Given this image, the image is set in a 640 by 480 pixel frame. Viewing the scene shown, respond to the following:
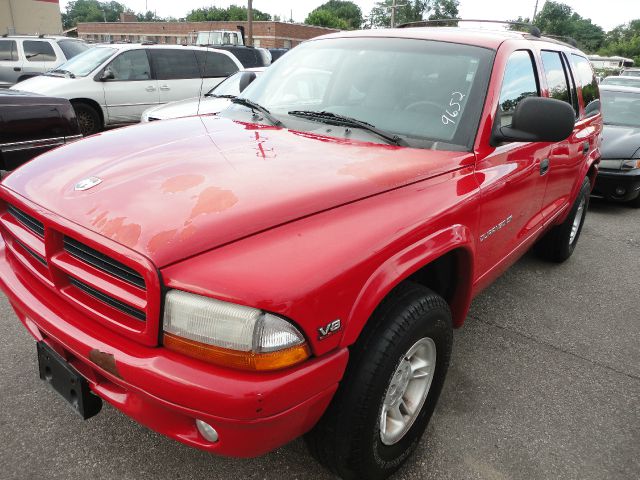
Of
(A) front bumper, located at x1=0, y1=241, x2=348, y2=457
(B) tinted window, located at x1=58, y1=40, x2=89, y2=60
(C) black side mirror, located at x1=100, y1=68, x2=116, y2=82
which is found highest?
(B) tinted window, located at x1=58, y1=40, x2=89, y2=60

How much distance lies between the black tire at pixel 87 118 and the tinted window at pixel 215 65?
88.0 inches

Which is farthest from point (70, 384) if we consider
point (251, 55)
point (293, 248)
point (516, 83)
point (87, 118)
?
point (251, 55)

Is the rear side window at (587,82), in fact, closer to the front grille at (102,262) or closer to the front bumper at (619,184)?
the front bumper at (619,184)

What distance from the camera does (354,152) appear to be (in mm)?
2230

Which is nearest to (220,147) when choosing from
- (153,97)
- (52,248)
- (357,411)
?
(52,248)

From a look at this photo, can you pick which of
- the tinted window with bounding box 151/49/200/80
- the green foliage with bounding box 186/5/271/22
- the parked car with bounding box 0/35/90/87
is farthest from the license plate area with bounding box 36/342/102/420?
the green foliage with bounding box 186/5/271/22

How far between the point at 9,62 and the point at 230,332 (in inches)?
507

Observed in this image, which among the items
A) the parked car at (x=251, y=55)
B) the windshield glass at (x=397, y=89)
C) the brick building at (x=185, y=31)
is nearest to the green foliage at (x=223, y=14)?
the brick building at (x=185, y=31)

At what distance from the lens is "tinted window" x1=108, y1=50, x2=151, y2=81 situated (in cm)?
873

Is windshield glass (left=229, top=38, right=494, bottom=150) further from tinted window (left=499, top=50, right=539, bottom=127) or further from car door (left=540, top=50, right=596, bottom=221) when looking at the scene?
car door (left=540, top=50, right=596, bottom=221)

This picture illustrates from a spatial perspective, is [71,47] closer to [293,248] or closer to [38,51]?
[38,51]

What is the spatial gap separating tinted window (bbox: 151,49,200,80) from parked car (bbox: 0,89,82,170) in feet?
17.7

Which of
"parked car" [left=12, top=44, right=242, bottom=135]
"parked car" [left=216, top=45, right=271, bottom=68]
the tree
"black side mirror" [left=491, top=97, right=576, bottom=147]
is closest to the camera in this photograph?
"black side mirror" [left=491, top=97, right=576, bottom=147]

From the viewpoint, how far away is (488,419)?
8.21ft
